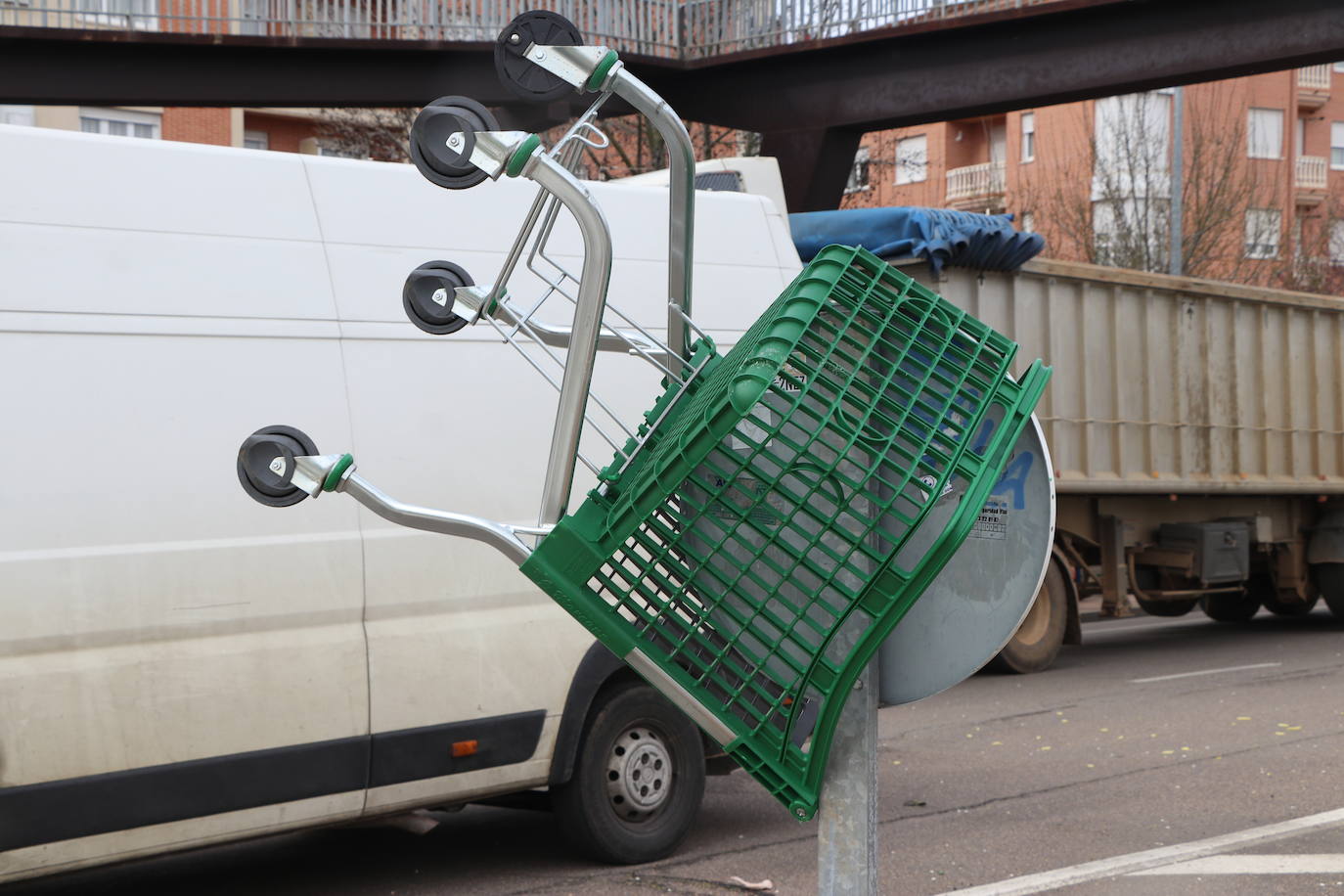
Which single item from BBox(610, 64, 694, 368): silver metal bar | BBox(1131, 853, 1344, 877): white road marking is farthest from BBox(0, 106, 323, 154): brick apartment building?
BBox(610, 64, 694, 368): silver metal bar

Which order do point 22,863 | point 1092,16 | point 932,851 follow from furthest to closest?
point 1092,16 → point 932,851 → point 22,863

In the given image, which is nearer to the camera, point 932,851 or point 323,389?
point 323,389

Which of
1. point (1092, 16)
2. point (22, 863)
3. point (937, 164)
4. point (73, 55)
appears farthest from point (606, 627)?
point (937, 164)

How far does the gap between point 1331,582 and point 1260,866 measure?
421 inches

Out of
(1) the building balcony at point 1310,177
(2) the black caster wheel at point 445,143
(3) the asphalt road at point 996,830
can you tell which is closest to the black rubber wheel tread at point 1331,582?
(3) the asphalt road at point 996,830

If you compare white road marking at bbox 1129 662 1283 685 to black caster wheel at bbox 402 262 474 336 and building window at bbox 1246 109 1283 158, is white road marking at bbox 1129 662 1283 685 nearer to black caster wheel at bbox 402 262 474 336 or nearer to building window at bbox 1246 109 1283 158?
black caster wheel at bbox 402 262 474 336

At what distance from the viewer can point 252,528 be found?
4.91 m

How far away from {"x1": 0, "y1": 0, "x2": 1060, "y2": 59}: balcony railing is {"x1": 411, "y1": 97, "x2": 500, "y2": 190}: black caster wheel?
509 inches

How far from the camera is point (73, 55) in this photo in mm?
15055

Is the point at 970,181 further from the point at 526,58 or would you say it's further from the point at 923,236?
the point at 526,58

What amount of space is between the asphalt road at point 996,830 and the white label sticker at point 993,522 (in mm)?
3089

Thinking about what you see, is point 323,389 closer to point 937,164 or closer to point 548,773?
point 548,773

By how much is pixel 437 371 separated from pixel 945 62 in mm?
10938

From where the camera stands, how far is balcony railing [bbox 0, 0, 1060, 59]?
15008 millimetres
